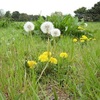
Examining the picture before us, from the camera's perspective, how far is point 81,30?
4230 mm

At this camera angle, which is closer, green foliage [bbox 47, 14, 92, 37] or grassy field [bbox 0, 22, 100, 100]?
grassy field [bbox 0, 22, 100, 100]

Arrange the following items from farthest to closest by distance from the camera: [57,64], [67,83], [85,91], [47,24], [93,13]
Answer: [93,13] → [47,24] → [57,64] → [67,83] → [85,91]

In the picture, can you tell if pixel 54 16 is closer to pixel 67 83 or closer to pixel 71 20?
pixel 71 20

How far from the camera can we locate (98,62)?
1.69m

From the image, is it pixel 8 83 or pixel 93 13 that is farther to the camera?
pixel 93 13

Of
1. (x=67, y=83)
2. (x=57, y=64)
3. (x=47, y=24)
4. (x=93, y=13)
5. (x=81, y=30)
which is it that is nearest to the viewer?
(x=67, y=83)

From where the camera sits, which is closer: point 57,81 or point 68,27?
point 57,81

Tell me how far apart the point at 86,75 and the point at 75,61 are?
0.62m

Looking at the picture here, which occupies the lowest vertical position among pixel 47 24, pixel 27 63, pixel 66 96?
pixel 66 96

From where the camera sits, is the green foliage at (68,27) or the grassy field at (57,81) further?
the green foliage at (68,27)

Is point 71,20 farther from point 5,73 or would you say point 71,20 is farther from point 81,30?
point 5,73

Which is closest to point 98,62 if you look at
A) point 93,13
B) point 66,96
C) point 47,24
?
point 66,96

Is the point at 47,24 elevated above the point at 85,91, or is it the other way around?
the point at 47,24

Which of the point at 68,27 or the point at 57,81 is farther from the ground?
the point at 68,27
